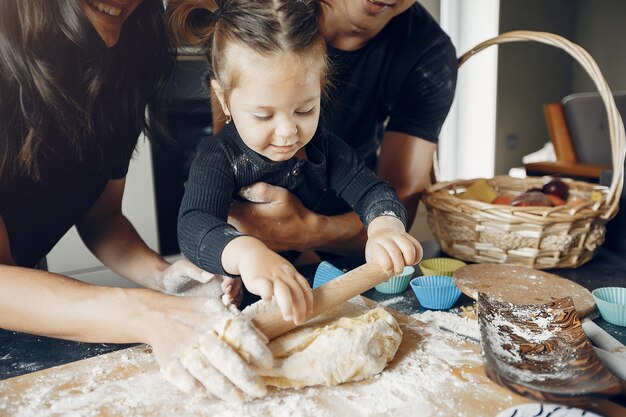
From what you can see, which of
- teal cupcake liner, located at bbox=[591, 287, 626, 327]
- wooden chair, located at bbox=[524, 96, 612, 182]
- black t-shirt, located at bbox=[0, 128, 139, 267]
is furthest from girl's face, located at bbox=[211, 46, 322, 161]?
wooden chair, located at bbox=[524, 96, 612, 182]

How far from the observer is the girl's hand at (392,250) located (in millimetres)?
839

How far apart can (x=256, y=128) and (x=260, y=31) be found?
6.5 inches

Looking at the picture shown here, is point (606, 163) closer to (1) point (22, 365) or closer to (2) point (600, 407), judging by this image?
(2) point (600, 407)

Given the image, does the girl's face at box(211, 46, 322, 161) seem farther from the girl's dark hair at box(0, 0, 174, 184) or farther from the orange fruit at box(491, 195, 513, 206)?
the orange fruit at box(491, 195, 513, 206)

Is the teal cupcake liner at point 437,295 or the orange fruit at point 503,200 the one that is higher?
the orange fruit at point 503,200

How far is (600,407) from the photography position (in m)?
0.66

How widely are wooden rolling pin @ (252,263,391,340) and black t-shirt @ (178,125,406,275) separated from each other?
14 centimetres

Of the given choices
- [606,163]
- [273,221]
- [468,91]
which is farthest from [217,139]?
[468,91]

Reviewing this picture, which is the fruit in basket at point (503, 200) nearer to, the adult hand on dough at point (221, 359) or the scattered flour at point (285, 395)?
the scattered flour at point (285, 395)

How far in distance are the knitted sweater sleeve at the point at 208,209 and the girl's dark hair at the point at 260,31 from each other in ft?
0.47

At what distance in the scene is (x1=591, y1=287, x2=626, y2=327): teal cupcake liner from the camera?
901mm

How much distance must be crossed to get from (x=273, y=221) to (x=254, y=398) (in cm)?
51

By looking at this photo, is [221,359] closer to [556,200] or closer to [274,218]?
[274,218]

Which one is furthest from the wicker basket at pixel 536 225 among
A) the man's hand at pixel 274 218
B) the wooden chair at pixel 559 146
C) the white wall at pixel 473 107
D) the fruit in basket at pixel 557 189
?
the white wall at pixel 473 107
